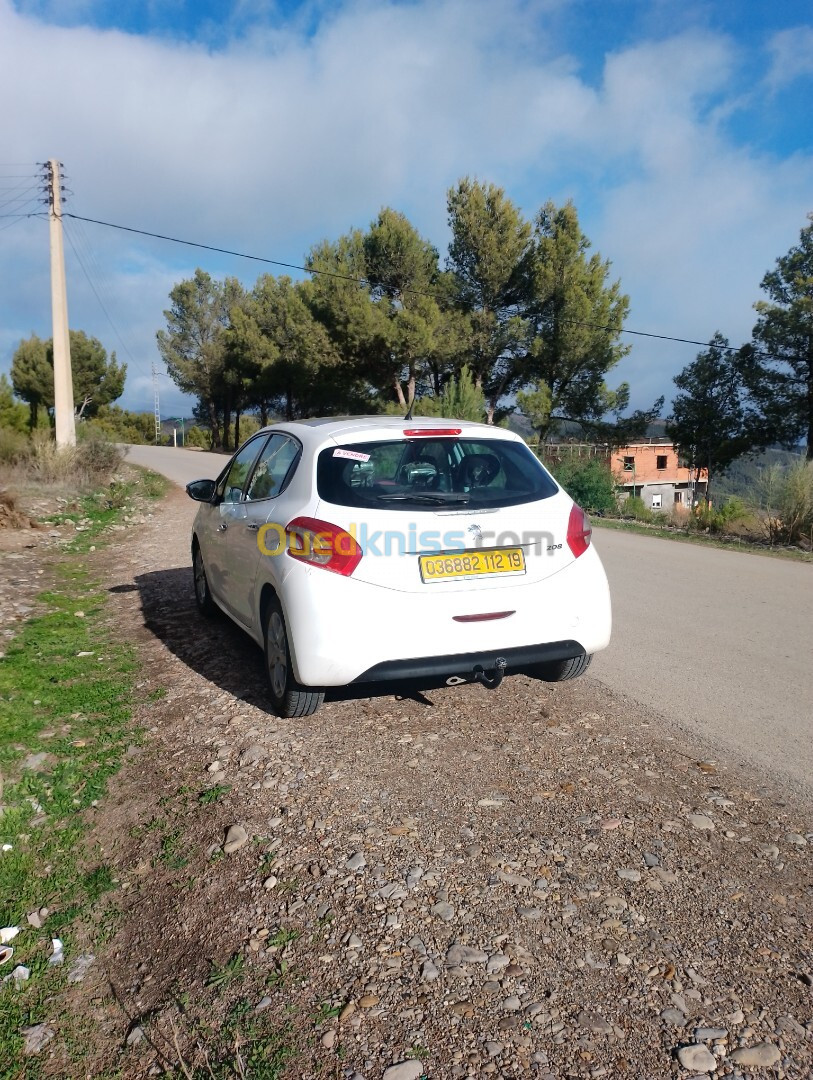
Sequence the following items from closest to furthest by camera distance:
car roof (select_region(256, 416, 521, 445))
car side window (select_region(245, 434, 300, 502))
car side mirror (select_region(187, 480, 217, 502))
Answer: car roof (select_region(256, 416, 521, 445)) < car side window (select_region(245, 434, 300, 502)) < car side mirror (select_region(187, 480, 217, 502))

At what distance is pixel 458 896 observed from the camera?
2.75 meters

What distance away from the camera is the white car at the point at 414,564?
3.81m

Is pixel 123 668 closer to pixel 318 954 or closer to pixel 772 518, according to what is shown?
pixel 318 954

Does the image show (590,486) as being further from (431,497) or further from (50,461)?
(431,497)

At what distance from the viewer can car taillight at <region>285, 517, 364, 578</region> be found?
380cm

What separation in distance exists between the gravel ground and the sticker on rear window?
1431mm

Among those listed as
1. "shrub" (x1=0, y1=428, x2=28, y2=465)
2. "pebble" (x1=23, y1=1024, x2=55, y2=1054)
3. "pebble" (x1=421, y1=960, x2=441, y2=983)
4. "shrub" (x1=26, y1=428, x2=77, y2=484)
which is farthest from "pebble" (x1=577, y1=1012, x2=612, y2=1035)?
"shrub" (x1=0, y1=428, x2=28, y2=465)

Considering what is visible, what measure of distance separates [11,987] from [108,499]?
16.0 m

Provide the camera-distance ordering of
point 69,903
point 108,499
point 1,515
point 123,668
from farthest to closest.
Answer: point 108,499
point 1,515
point 123,668
point 69,903

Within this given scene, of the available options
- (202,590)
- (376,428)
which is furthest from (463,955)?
(202,590)

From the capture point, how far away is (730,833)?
3.16 m

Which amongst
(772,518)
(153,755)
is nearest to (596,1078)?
(153,755)

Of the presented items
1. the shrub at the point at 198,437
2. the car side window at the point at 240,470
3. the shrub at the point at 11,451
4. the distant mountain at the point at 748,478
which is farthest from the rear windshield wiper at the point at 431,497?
the shrub at the point at 198,437

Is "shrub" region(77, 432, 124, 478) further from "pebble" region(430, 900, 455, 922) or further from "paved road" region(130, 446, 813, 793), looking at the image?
"pebble" region(430, 900, 455, 922)
